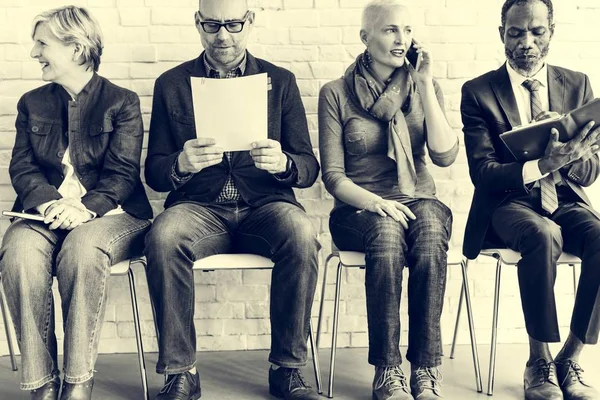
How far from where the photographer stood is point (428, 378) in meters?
2.81

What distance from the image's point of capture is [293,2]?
11.6ft

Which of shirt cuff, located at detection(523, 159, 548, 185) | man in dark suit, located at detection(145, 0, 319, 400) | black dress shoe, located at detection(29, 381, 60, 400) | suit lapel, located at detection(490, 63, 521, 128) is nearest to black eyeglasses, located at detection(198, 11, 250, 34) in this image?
man in dark suit, located at detection(145, 0, 319, 400)

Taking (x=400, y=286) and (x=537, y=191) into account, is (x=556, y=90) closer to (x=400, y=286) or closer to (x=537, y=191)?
(x=537, y=191)

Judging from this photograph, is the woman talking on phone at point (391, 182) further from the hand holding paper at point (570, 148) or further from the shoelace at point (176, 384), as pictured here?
the shoelace at point (176, 384)

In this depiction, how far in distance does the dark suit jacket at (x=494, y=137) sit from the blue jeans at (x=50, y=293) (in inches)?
52.7

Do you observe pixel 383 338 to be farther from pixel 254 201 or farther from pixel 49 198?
pixel 49 198

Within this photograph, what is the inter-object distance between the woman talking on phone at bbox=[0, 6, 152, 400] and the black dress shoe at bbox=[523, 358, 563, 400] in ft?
4.83

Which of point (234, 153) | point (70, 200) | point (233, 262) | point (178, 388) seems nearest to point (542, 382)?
point (233, 262)

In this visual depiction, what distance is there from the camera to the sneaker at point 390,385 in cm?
274

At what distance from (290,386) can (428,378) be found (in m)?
0.47

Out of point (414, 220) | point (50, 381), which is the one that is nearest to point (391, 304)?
point (414, 220)

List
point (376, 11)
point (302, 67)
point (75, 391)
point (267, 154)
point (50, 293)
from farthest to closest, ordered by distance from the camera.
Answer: point (302, 67)
point (376, 11)
point (267, 154)
point (50, 293)
point (75, 391)

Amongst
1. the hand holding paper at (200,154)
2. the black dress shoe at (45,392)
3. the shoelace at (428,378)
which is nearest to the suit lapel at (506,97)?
the shoelace at (428,378)

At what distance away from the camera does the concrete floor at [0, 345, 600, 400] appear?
2.96 metres
